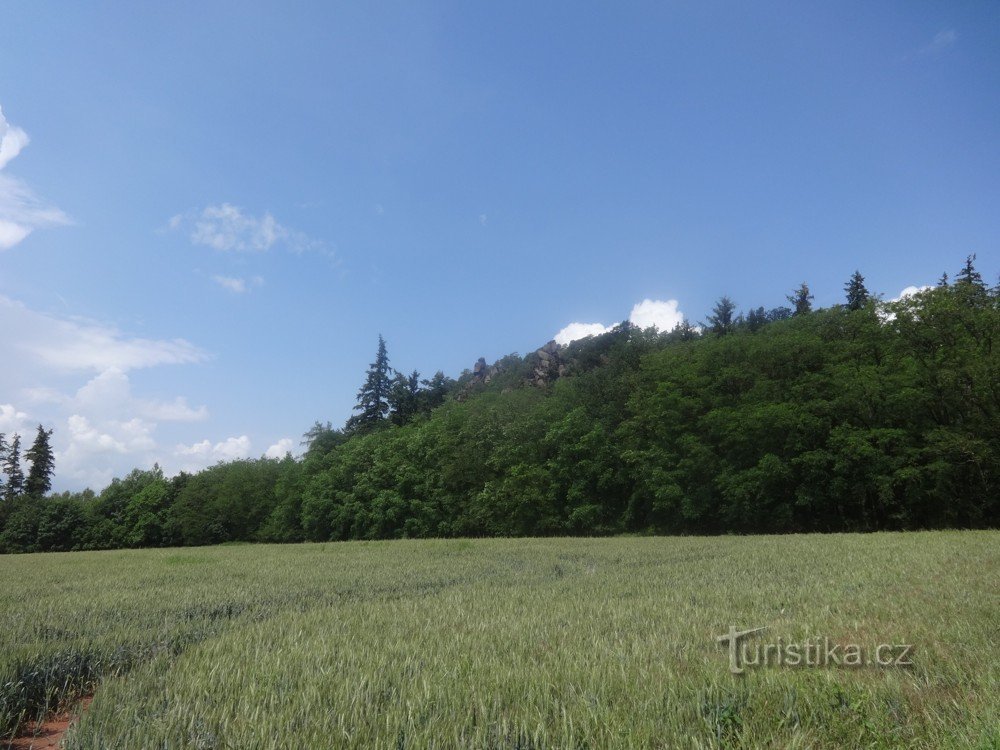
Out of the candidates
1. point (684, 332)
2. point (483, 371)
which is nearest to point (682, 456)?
point (684, 332)

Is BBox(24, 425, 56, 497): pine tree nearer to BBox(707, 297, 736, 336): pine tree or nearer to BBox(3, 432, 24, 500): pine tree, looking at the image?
BBox(3, 432, 24, 500): pine tree

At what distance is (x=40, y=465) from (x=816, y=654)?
122 m

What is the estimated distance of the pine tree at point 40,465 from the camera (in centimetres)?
9356

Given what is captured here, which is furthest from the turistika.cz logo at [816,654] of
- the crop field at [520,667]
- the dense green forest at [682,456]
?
the dense green forest at [682,456]

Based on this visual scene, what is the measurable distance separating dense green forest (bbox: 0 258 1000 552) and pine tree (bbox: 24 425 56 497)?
14.8 metres

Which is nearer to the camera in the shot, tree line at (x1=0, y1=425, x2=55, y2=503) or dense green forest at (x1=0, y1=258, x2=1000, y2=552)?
dense green forest at (x1=0, y1=258, x2=1000, y2=552)

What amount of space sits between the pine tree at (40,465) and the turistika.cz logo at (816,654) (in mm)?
118629

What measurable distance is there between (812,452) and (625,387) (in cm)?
2007

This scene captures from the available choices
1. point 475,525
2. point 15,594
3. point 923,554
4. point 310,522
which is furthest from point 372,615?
point 310,522

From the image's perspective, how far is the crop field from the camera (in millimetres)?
3791

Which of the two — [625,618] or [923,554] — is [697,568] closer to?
[923,554]

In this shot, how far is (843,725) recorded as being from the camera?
12.3ft

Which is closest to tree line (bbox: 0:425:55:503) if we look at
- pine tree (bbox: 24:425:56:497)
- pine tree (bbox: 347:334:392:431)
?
pine tree (bbox: 24:425:56:497)

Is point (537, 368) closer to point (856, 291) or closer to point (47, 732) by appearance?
point (856, 291)
